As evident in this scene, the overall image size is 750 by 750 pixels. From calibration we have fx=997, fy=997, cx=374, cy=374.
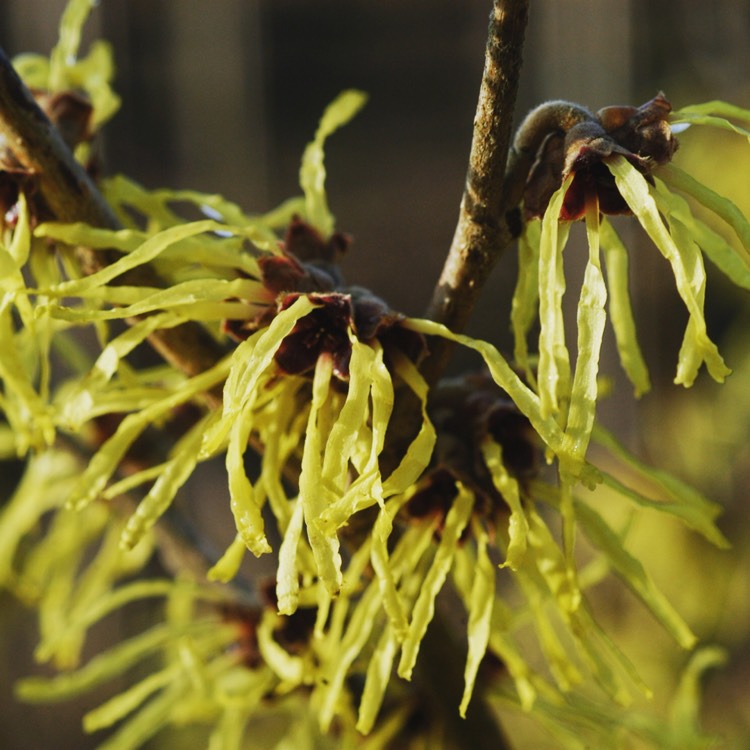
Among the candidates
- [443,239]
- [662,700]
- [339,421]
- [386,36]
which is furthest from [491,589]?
[386,36]

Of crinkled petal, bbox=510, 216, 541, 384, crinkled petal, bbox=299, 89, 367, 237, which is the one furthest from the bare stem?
crinkled petal, bbox=299, 89, 367, 237

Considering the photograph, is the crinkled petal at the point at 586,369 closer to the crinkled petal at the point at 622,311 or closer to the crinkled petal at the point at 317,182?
the crinkled petal at the point at 622,311

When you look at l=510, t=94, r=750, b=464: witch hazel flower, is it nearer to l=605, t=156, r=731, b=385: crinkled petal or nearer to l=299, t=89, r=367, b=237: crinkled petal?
l=605, t=156, r=731, b=385: crinkled petal

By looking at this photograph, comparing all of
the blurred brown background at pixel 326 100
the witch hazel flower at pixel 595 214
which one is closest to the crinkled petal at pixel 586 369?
the witch hazel flower at pixel 595 214

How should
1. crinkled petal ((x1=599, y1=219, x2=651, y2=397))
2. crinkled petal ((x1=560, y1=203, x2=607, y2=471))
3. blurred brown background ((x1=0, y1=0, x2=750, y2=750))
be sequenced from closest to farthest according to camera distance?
crinkled petal ((x1=560, y1=203, x2=607, y2=471)), crinkled petal ((x1=599, y1=219, x2=651, y2=397)), blurred brown background ((x1=0, y1=0, x2=750, y2=750))

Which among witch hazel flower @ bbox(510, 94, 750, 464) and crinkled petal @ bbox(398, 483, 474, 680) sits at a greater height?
witch hazel flower @ bbox(510, 94, 750, 464)

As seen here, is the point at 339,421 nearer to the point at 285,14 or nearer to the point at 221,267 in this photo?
the point at 221,267
